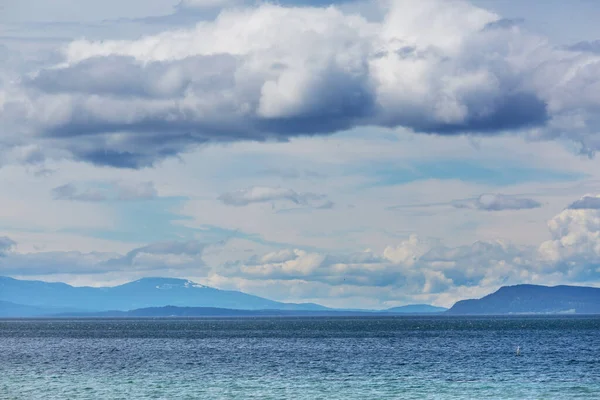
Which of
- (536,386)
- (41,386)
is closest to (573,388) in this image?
(536,386)

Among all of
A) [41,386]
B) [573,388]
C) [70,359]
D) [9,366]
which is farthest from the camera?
[70,359]

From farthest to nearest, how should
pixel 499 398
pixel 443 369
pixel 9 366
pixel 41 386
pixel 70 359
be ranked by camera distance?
pixel 70 359 < pixel 9 366 < pixel 443 369 < pixel 41 386 < pixel 499 398

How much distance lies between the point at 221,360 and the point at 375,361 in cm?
2270

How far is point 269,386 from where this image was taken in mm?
90312

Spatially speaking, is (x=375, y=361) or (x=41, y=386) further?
(x=375, y=361)

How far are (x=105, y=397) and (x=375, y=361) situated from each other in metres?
48.3

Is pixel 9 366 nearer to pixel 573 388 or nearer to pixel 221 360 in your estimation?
pixel 221 360

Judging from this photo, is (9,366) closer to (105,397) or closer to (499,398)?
(105,397)

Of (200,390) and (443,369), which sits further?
(443,369)

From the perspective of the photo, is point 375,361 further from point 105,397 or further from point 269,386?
point 105,397

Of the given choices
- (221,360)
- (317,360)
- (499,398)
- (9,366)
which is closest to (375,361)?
(317,360)

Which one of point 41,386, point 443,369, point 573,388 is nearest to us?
point 573,388

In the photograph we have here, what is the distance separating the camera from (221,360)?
12719cm

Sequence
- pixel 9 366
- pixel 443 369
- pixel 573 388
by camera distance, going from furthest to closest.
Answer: pixel 9 366
pixel 443 369
pixel 573 388
